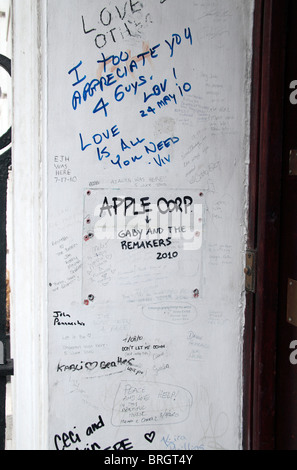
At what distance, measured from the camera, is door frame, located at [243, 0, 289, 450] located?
1.24 meters

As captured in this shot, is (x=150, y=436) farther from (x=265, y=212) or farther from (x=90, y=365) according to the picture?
(x=265, y=212)

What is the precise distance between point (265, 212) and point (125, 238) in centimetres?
44

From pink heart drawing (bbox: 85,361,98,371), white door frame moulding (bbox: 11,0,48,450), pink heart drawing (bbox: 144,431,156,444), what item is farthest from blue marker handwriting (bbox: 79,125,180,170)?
pink heart drawing (bbox: 144,431,156,444)

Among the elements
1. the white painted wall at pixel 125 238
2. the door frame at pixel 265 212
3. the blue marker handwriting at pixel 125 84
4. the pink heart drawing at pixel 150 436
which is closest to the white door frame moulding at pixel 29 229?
the white painted wall at pixel 125 238

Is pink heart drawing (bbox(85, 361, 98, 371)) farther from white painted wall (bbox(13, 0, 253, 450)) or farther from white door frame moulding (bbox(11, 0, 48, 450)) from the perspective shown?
white door frame moulding (bbox(11, 0, 48, 450))

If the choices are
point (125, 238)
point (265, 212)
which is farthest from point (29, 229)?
point (265, 212)

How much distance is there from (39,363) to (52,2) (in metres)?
1.07

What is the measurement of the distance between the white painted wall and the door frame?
0.05 m

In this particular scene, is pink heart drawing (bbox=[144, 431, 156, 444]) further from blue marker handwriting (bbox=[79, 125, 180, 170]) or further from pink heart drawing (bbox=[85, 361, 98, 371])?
blue marker handwriting (bbox=[79, 125, 180, 170])

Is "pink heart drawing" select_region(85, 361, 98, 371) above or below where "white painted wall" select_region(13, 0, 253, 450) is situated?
below

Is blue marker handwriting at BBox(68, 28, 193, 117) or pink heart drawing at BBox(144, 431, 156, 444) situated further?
pink heart drawing at BBox(144, 431, 156, 444)

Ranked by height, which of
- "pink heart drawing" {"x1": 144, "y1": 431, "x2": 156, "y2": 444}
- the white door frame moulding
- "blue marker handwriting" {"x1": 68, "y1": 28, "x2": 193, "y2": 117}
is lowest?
"pink heart drawing" {"x1": 144, "y1": 431, "x2": 156, "y2": 444}
